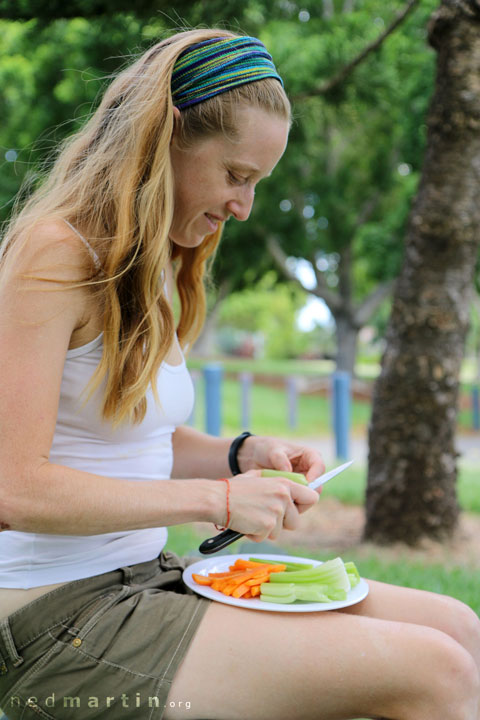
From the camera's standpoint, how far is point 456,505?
4348 mm

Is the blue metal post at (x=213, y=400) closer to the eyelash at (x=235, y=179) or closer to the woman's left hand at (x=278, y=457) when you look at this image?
the woman's left hand at (x=278, y=457)

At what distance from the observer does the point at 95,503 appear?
1391 mm

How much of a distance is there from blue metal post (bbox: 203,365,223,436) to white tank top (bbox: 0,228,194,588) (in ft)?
23.1

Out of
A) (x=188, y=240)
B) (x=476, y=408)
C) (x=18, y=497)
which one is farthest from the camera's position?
(x=476, y=408)

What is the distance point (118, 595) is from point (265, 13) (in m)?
4.53

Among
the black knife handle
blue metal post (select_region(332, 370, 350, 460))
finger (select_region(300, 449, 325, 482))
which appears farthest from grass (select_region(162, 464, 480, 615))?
blue metal post (select_region(332, 370, 350, 460))

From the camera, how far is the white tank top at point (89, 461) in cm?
151

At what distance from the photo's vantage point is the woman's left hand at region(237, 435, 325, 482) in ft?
Result: 6.29

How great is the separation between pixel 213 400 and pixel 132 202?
7318 mm

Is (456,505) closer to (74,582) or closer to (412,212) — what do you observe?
(412,212)

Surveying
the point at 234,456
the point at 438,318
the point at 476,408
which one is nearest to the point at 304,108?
the point at 438,318

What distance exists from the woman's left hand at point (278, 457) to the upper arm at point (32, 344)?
72cm

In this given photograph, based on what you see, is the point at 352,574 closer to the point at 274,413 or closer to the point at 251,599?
the point at 251,599

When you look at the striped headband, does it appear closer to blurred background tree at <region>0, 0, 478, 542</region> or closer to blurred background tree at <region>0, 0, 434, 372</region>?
blurred background tree at <region>0, 0, 478, 542</region>
